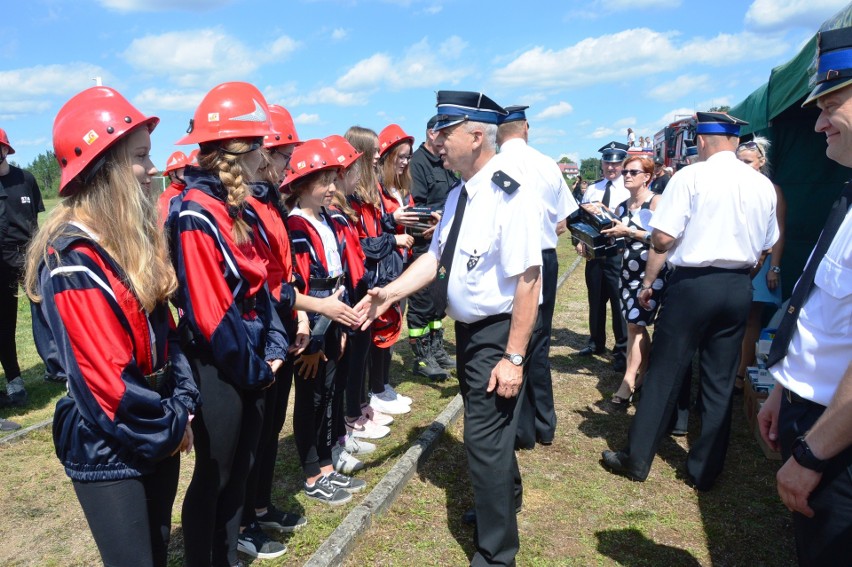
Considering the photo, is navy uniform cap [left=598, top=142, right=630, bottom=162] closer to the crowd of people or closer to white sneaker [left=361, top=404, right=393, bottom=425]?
the crowd of people

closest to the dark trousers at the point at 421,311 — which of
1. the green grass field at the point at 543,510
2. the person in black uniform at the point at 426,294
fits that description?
the person in black uniform at the point at 426,294

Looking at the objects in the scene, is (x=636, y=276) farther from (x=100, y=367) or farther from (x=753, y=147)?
(x=100, y=367)

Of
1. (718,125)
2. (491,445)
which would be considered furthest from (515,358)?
(718,125)

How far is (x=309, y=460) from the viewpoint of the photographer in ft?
12.9

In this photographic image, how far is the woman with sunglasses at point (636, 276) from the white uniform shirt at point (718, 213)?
1.19m

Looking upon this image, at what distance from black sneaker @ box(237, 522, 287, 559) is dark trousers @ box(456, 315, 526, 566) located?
3.57 ft

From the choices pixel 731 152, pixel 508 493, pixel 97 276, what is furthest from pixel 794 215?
pixel 97 276

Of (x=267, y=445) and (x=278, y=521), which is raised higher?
(x=267, y=445)

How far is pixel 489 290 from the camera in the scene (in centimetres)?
303

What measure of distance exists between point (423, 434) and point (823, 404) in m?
3.13

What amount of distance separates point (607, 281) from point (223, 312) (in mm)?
5460

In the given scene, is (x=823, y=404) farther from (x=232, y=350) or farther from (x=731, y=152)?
(x=731, y=152)

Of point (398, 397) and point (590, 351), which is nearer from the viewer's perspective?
point (398, 397)

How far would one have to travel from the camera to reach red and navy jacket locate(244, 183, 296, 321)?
115 inches
